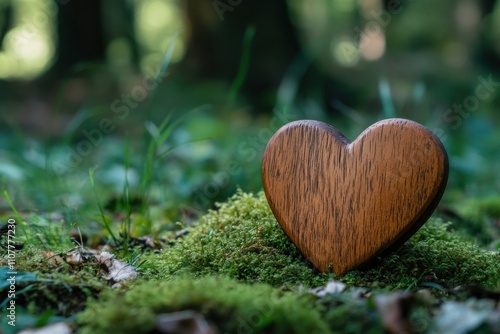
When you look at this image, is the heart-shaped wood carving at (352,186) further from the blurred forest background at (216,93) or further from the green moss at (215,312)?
the blurred forest background at (216,93)

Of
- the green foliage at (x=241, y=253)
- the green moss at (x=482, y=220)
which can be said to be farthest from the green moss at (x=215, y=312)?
the green moss at (x=482, y=220)

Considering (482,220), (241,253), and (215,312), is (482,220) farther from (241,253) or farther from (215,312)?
(215,312)

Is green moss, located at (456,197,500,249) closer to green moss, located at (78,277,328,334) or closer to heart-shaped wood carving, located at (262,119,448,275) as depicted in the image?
heart-shaped wood carving, located at (262,119,448,275)

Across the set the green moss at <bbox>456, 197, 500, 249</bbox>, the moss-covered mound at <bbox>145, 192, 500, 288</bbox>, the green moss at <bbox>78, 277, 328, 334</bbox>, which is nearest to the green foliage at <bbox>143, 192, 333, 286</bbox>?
the moss-covered mound at <bbox>145, 192, 500, 288</bbox>

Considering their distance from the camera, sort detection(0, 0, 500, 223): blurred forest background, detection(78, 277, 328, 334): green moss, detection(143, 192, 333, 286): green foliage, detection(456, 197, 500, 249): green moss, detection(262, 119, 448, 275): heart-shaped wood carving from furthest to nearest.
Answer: detection(0, 0, 500, 223): blurred forest background, detection(456, 197, 500, 249): green moss, detection(143, 192, 333, 286): green foliage, detection(262, 119, 448, 275): heart-shaped wood carving, detection(78, 277, 328, 334): green moss

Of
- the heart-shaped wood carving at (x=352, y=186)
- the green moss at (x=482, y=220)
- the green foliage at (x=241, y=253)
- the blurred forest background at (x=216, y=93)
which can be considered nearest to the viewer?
the heart-shaped wood carving at (x=352, y=186)

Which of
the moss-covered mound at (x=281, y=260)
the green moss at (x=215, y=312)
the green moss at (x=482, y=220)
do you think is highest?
the green moss at (x=215, y=312)

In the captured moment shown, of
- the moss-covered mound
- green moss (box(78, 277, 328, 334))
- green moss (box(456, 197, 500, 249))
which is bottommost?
green moss (box(456, 197, 500, 249))
